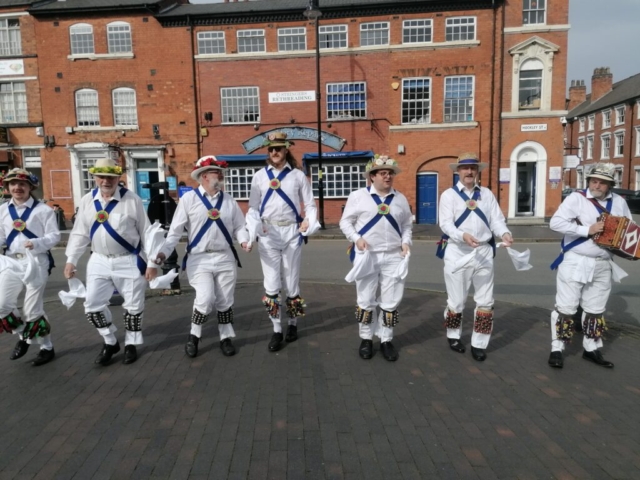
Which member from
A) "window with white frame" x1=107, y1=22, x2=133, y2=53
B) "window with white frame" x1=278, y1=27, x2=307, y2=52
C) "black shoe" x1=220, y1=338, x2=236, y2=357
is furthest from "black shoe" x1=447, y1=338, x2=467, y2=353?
"window with white frame" x1=107, y1=22, x2=133, y2=53

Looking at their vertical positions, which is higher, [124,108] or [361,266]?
[124,108]

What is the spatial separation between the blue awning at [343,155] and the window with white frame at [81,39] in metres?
11.0

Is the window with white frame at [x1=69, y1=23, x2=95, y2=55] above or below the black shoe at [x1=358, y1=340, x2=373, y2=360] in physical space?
above

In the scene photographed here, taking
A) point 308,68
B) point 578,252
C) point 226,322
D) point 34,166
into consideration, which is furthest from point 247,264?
point 34,166

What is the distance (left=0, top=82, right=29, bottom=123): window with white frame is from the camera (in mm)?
21641

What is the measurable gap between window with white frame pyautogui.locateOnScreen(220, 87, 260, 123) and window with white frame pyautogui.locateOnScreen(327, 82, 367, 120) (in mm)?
3306

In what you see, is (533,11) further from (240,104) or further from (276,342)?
(276,342)

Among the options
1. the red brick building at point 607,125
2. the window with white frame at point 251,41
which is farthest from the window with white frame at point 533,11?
the red brick building at point 607,125

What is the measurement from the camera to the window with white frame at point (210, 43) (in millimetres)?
20641

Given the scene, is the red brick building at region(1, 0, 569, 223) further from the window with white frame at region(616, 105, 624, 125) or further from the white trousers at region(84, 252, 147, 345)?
the window with white frame at region(616, 105, 624, 125)

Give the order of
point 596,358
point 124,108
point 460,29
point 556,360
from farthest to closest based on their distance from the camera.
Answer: point 124,108
point 460,29
point 596,358
point 556,360

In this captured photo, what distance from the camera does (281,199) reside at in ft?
16.1

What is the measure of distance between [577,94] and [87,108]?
2037 inches

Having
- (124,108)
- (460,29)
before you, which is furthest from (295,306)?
(124,108)
